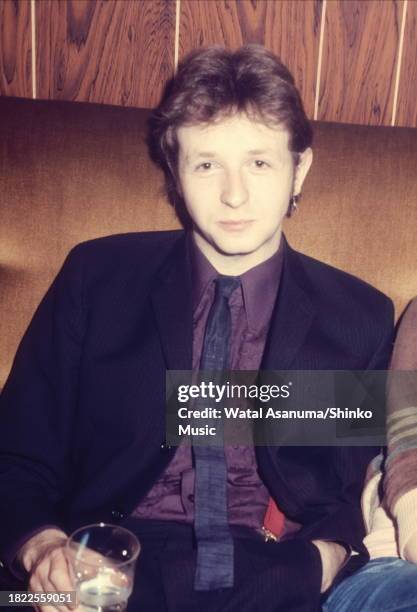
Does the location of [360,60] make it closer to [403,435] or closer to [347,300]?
[347,300]

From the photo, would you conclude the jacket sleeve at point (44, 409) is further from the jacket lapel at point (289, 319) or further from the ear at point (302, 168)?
the ear at point (302, 168)

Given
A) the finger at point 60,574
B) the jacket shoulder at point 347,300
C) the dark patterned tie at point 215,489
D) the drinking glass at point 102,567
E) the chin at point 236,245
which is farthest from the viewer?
the jacket shoulder at point 347,300

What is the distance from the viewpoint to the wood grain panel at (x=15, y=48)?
68.4 inches

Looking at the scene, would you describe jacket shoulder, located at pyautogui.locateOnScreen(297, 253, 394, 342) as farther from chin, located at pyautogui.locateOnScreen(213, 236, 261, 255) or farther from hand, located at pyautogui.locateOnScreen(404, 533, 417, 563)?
hand, located at pyautogui.locateOnScreen(404, 533, 417, 563)

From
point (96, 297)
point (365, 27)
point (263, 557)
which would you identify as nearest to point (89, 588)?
point (263, 557)

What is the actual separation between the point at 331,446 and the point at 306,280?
333mm

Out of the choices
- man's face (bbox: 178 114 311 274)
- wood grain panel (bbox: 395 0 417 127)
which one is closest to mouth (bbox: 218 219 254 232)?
man's face (bbox: 178 114 311 274)

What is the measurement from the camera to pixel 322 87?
5.95ft

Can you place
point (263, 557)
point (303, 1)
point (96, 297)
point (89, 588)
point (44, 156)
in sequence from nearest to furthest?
1. point (89, 588)
2. point (263, 557)
3. point (96, 297)
4. point (44, 156)
5. point (303, 1)

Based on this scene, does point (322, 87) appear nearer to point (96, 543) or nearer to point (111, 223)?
point (111, 223)

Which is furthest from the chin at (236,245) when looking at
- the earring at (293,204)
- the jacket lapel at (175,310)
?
the earring at (293,204)

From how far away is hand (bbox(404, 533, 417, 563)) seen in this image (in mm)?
1121

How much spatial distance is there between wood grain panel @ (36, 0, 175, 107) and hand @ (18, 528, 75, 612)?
1.12 metres

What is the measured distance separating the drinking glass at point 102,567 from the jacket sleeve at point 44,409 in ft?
0.81
